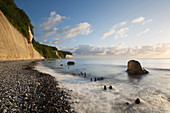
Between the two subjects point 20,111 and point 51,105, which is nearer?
point 20,111

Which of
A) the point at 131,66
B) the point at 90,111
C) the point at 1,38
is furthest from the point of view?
the point at 1,38

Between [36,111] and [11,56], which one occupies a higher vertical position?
[11,56]

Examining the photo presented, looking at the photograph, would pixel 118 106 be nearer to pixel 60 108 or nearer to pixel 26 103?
pixel 60 108

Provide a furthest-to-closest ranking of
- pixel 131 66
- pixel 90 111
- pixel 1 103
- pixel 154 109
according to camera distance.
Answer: pixel 131 66 < pixel 154 109 < pixel 90 111 < pixel 1 103

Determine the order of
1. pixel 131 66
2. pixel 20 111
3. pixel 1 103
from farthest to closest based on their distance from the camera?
pixel 131 66 → pixel 1 103 → pixel 20 111

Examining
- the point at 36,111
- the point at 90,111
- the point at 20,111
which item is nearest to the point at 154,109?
the point at 90,111

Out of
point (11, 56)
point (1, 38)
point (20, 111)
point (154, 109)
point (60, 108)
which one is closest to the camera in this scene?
point (20, 111)

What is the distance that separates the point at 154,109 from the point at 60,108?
208 inches

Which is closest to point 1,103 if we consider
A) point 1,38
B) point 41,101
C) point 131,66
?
point 41,101

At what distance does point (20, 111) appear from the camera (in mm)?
3150

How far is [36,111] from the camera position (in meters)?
3.28

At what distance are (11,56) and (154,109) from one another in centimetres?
3904

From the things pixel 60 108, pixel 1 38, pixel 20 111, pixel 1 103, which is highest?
pixel 1 38

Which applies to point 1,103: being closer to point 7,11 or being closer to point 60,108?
point 60,108
